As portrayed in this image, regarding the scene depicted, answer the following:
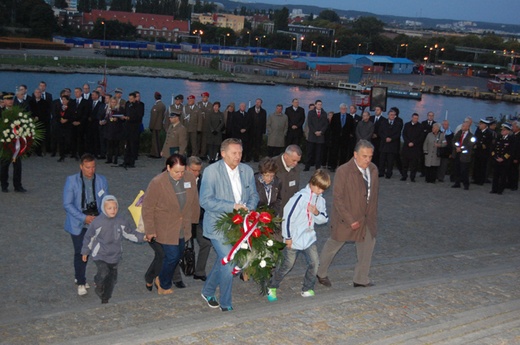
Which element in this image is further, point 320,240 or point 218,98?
point 218,98

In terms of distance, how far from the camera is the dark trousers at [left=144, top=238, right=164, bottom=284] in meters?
8.18

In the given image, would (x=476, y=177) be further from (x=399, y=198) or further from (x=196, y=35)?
(x=196, y=35)

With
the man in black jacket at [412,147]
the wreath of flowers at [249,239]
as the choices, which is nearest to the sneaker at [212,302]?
the wreath of flowers at [249,239]

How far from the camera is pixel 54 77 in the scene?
323 feet

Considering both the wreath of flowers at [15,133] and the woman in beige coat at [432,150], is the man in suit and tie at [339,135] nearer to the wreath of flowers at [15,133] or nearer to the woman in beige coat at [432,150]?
the woman in beige coat at [432,150]

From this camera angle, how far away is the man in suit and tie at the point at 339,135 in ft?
61.1

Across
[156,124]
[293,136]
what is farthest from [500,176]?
[156,124]

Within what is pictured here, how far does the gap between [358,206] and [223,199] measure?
69.8 inches

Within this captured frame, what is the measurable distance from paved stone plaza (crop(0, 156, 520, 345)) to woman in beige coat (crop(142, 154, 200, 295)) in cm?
59

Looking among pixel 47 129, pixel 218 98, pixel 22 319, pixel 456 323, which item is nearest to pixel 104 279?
pixel 22 319

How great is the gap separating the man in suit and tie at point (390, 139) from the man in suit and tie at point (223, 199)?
1055 cm

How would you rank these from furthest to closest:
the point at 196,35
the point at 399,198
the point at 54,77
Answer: the point at 196,35 < the point at 54,77 < the point at 399,198

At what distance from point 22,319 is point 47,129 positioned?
1121 cm

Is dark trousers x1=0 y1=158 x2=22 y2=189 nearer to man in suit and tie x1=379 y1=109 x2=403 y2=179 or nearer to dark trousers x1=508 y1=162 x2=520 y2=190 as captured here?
A: man in suit and tie x1=379 y1=109 x2=403 y2=179
